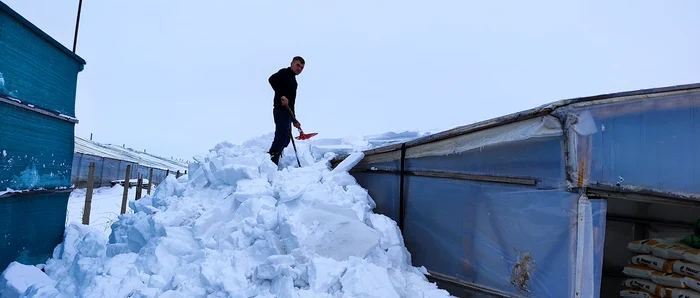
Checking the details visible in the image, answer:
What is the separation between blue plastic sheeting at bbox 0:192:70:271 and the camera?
397 cm

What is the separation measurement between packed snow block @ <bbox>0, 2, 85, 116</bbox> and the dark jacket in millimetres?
2157

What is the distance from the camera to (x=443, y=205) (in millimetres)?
4293

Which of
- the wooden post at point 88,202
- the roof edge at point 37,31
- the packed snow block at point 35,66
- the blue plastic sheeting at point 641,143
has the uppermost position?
the roof edge at point 37,31

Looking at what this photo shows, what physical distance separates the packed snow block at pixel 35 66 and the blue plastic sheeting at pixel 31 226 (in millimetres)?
916

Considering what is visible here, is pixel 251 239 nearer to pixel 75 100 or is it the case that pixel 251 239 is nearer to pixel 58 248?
pixel 58 248

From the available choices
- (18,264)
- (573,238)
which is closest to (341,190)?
(573,238)

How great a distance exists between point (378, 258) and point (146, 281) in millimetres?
1879

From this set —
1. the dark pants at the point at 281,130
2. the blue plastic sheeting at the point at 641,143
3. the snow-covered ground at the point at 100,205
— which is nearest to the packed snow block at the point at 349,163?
the dark pants at the point at 281,130

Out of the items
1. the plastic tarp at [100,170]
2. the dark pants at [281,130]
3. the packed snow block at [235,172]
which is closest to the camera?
the packed snow block at [235,172]

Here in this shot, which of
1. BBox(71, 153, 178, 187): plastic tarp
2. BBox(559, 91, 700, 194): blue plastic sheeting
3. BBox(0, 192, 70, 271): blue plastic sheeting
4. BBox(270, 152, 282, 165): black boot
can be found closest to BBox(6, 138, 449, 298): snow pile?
BBox(0, 192, 70, 271): blue plastic sheeting

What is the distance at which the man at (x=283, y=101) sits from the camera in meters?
5.65

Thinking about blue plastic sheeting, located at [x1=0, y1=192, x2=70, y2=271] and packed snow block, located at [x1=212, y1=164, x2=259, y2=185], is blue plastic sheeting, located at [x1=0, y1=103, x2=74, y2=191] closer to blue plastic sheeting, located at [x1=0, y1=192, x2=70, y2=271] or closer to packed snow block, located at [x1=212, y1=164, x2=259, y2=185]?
blue plastic sheeting, located at [x1=0, y1=192, x2=70, y2=271]

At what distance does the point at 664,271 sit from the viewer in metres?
4.36

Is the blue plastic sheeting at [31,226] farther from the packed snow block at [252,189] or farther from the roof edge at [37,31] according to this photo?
the packed snow block at [252,189]
